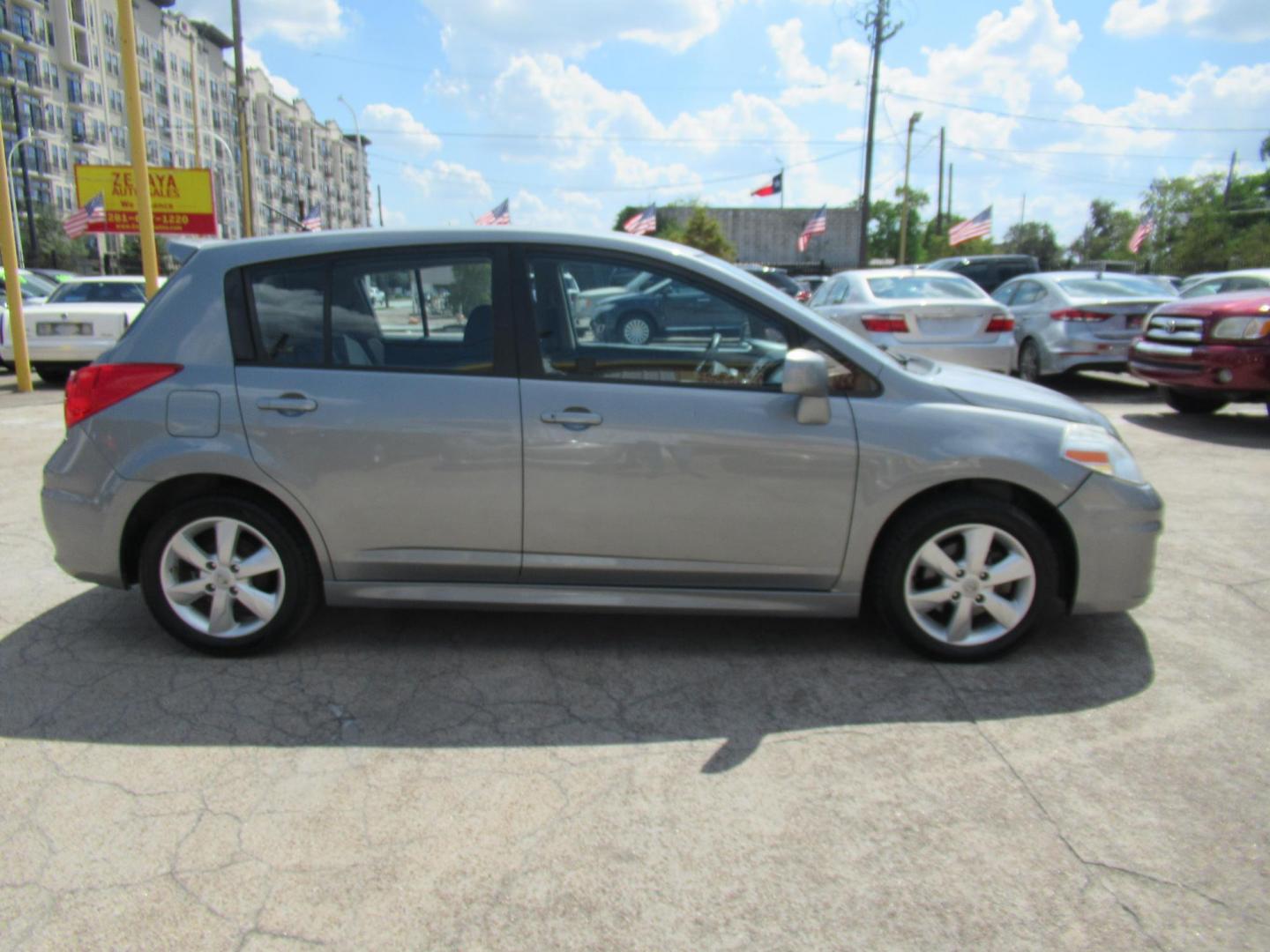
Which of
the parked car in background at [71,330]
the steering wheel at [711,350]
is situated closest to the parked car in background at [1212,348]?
the steering wheel at [711,350]

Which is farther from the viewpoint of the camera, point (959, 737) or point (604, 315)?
point (604, 315)

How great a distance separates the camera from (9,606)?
14.2ft

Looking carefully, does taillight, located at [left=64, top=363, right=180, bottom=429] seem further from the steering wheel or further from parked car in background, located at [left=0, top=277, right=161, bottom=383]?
parked car in background, located at [left=0, top=277, right=161, bottom=383]

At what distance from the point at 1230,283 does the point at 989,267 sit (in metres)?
8.73

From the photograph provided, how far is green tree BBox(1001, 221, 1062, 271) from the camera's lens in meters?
78.2

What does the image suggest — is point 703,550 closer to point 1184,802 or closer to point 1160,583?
point 1184,802

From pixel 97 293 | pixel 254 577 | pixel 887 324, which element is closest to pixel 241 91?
pixel 97 293

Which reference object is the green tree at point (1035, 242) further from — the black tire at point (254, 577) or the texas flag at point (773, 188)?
the black tire at point (254, 577)

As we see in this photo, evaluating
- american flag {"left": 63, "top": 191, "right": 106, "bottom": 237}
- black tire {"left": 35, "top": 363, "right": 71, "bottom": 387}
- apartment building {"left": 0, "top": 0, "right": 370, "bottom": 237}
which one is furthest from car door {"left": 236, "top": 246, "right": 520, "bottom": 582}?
apartment building {"left": 0, "top": 0, "right": 370, "bottom": 237}

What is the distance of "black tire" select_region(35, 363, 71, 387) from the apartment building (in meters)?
38.5

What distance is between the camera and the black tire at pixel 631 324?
3.68 m

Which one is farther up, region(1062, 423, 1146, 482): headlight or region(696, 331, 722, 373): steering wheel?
region(696, 331, 722, 373): steering wheel

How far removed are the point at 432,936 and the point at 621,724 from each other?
1143 mm

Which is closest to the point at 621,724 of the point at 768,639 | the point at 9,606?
the point at 768,639
